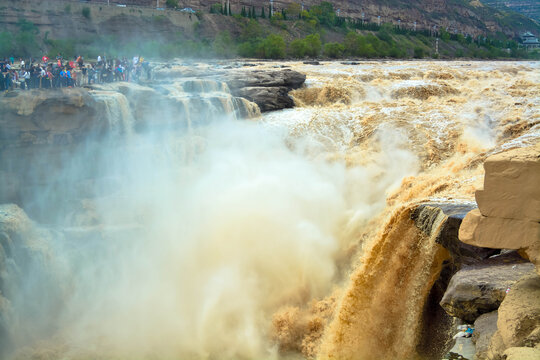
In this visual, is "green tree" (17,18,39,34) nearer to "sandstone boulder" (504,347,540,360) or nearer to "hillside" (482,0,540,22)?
"sandstone boulder" (504,347,540,360)

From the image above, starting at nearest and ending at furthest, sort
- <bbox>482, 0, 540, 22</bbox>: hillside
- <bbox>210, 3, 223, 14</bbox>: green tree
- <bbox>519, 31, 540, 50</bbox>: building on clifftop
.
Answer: <bbox>210, 3, 223, 14</bbox>: green tree → <bbox>519, 31, 540, 50</bbox>: building on clifftop → <bbox>482, 0, 540, 22</bbox>: hillside

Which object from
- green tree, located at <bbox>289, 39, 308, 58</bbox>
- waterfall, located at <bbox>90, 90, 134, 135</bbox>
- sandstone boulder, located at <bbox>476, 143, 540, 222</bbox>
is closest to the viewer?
sandstone boulder, located at <bbox>476, 143, 540, 222</bbox>

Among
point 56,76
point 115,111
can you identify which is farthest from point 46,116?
point 56,76

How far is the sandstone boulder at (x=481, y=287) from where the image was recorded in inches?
246

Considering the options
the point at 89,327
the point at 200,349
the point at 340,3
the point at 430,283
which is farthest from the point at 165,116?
the point at 340,3

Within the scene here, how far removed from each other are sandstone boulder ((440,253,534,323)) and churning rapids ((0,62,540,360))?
0.98 metres

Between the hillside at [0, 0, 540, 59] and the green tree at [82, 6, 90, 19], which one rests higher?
the green tree at [82, 6, 90, 19]

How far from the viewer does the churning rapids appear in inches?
336

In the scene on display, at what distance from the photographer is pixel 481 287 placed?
6.32 m

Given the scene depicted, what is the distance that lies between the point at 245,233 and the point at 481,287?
6.05m

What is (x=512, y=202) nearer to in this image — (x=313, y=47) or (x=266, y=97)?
(x=266, y=97)

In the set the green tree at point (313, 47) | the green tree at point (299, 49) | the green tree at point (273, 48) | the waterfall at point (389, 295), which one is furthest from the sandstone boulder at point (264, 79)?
the green tree at point (313, 47)

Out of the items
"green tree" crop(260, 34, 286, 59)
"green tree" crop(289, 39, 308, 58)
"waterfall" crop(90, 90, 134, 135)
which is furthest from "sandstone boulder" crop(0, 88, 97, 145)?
"green tree" crop(289, 39, 308, 58)

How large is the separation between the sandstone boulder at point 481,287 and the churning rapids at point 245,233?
3.23 feet
